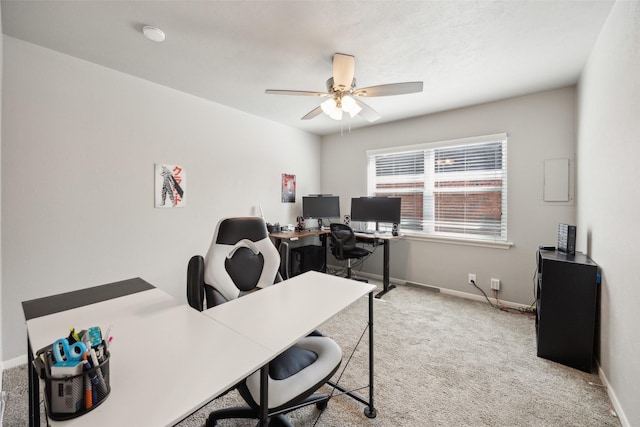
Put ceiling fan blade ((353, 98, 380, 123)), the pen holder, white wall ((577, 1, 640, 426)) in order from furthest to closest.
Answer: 1. ceiling fan blade ((353, 98, 380, 123))
2. white wall ((577, 1, 640, 426))
3. the pen holder

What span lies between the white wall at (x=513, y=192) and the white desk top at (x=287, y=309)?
98.5 inches

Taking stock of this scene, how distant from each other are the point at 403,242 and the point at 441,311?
1.22 meters

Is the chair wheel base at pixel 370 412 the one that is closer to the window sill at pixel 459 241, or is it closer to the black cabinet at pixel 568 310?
the black cabinet at pixel 568 310

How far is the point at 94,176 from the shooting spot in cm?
243

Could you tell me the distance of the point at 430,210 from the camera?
3914mm

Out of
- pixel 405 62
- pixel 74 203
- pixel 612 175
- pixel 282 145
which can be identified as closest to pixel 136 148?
pixel 74 203

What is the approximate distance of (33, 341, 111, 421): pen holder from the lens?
67cm

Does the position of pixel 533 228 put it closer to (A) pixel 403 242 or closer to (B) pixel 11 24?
(A) pixel 403 242

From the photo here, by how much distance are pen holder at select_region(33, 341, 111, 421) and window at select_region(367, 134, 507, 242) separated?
3828 mm

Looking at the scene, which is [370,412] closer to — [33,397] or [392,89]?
[33,397]

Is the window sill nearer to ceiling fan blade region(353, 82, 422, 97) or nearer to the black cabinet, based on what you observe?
the black cabinet

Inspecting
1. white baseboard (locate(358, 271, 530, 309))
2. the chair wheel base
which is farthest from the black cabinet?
the chair wheel base

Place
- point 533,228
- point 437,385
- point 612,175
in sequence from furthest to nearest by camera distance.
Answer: point 533,228, point 437,385, point 612,175

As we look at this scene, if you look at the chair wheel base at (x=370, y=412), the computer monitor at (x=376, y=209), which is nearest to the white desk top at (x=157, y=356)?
the chair wheel base at (x=370, y=412)
